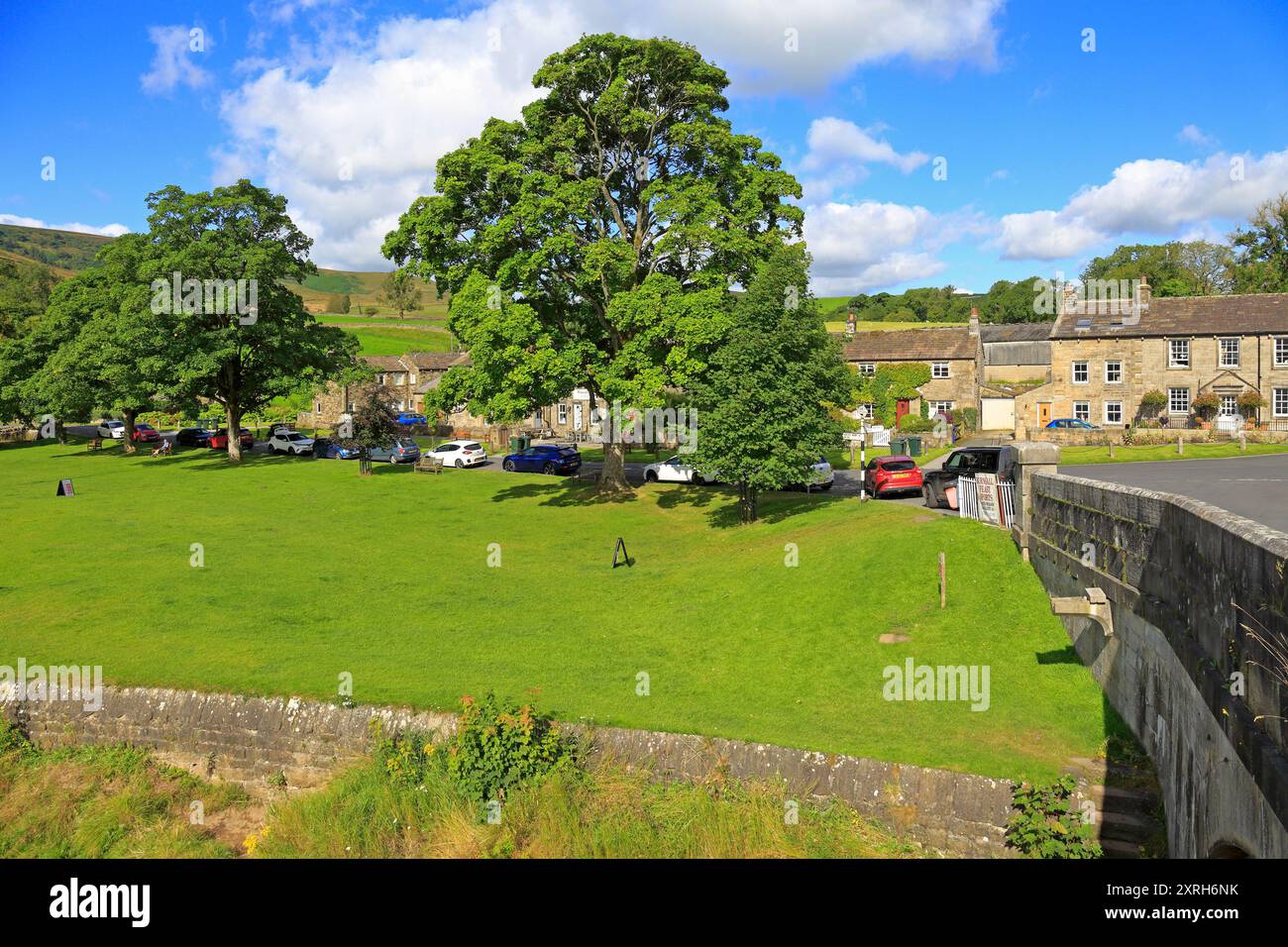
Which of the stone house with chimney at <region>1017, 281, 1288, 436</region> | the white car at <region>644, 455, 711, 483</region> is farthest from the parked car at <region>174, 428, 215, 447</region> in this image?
the stone house with chimney at <region>1017, 281, 1288, 436</region>

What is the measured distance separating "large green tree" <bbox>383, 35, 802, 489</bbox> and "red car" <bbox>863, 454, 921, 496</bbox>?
729cm

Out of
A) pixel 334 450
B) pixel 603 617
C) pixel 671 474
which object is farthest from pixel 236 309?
pixel 603 617

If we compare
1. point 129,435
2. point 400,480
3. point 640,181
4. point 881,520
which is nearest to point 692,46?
point 640,181

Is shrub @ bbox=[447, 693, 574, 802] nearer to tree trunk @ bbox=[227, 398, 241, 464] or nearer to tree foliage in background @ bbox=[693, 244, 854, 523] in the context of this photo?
tree foliage in background @ bbox=[693, 244, 854, 523]

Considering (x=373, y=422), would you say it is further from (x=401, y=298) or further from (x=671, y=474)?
(x=401, y=298)

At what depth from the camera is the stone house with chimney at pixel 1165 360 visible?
50.5 meters

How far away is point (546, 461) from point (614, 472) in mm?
9400

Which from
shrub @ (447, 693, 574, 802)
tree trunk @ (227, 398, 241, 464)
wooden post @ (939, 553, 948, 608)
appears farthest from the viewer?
tree trunk @ (227, 398, 241, 464)

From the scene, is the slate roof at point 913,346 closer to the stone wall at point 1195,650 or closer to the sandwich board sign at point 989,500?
the sandwich board sign at point 989,500

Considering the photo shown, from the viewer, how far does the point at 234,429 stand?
5019 cm

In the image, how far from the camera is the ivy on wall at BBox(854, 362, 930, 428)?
60750 millimetres

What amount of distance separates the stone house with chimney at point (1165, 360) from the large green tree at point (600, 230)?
3024 cm
